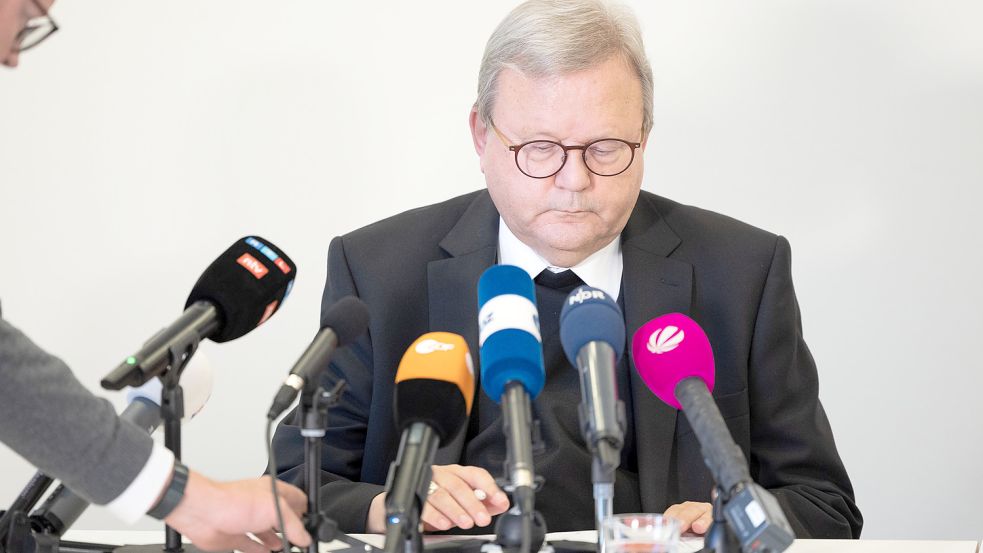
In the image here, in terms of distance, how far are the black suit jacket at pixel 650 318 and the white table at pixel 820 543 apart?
1.05 ft

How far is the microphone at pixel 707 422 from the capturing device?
148 centimetres

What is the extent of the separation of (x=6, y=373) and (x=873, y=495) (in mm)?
2864

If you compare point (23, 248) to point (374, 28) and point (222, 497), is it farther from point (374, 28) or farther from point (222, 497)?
point (222, 497)

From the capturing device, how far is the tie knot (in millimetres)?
2795

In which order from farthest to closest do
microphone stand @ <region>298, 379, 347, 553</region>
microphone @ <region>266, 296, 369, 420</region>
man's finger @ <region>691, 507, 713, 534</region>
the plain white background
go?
1. the plain white background
2. man's finger @ <region>691, 507, 713, 534</region>
3. microphone stand @ <region>298, 379, 347, 553</region>
4. microphone @ <region>266, 296, 369, 420</region>

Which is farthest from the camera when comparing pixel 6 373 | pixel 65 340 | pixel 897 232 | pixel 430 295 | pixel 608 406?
pixel 65 340

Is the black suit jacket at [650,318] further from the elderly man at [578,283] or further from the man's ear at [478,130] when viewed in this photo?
the man's ear at [478,130]

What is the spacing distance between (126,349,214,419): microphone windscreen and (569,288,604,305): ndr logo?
0.70 meters

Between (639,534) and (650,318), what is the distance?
3.65ft

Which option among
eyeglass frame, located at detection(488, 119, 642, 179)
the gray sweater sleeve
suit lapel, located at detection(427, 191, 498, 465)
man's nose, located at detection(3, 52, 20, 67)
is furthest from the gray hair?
the gray sweater sleeve

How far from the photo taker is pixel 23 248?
→ 3.90 meters

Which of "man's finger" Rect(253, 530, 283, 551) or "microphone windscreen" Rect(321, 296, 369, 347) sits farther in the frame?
"man's finger" Rect(253, 530, 283, 551)

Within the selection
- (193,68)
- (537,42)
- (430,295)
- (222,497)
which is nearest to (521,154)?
(537,42)

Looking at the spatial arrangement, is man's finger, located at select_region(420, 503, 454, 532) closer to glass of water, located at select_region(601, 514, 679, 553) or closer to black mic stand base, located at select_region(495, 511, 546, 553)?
black mic stand base, located at select_region(495, 511, 546, 553)
